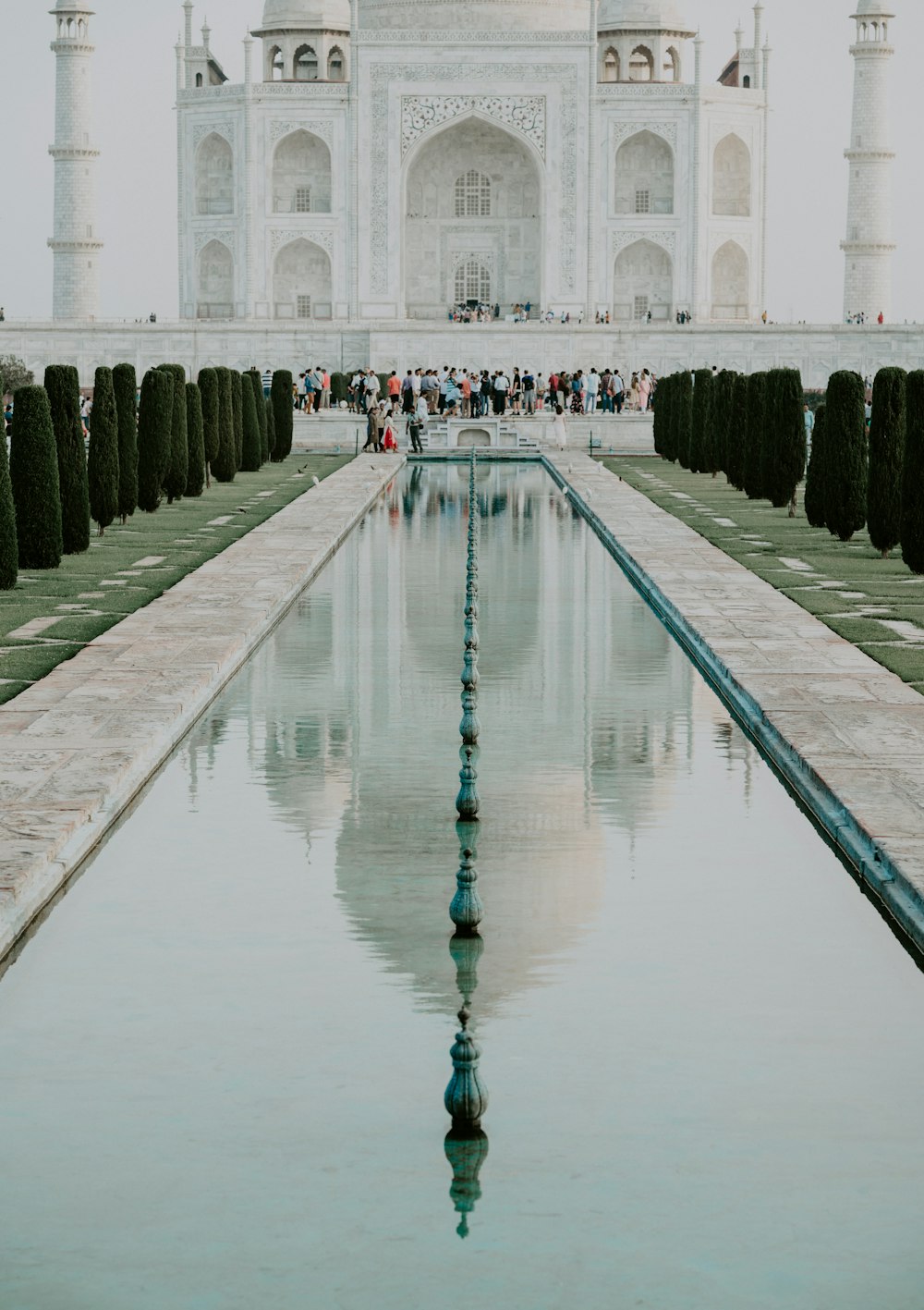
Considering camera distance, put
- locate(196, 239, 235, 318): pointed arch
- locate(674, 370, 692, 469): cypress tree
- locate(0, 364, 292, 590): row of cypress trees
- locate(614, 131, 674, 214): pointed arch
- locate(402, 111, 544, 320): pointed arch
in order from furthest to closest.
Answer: locate(402, 111, 544, 320): pointed arch < locate(196, 239, 235, 318): pointed arch < locate(614, 131, 674, 214): pointed arch < locate(674, 370, 692, 469): cypress tree < locate(0, 364, 292, 590): row of cypress trees

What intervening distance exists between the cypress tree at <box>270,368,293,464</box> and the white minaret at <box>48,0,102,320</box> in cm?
1854

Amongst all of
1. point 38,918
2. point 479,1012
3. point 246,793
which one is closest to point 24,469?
point 246,793

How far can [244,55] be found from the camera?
137ft

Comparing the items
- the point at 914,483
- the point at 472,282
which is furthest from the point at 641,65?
the point at 914,483

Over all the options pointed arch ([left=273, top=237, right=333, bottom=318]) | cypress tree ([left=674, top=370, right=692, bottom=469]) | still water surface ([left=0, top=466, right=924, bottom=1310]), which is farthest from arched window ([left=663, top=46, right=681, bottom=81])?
still water surface ([left=0, top=466, right=924, bottom=1310])

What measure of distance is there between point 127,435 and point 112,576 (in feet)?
10.6

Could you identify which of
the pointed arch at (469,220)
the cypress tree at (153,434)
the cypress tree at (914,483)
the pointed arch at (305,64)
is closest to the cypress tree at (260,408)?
the cypress tree at (153,434)

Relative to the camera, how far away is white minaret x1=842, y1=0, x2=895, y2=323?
41.2 m

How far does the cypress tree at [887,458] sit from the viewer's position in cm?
1129

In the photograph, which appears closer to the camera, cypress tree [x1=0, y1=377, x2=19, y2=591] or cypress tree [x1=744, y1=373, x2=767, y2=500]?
cypress tree [x1=0, y1=377, x2=19, y2=591]

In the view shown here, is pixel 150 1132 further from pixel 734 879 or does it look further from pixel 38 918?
pixel 734 879

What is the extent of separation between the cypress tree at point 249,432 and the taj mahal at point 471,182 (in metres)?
19.9

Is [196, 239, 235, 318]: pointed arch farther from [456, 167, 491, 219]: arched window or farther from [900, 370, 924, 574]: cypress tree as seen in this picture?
[900, 370, 924, 574]: cypress tree

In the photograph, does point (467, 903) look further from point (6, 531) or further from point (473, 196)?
point (473, 196)
